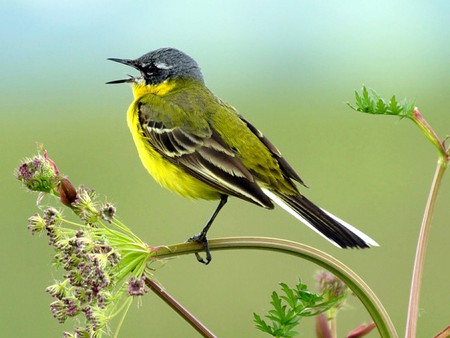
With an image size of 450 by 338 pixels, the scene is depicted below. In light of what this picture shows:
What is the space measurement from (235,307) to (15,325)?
8.28 feet


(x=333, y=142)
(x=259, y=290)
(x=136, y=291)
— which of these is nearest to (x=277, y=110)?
(x=333, y=142)

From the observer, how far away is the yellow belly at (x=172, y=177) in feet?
11.9

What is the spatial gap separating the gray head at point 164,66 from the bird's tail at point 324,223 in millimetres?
1111

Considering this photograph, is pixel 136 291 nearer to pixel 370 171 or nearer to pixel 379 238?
pixel 379 238

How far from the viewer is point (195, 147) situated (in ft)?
12.1

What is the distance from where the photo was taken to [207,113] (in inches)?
155

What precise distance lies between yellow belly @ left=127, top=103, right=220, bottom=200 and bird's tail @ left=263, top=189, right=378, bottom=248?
31cm

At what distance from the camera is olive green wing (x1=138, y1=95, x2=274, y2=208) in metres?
3.36

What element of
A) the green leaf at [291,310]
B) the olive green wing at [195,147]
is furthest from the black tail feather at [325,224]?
the green leaf at [291,310]

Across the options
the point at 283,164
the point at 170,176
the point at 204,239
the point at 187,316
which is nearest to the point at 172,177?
the point at 170,176

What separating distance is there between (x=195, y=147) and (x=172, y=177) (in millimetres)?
152

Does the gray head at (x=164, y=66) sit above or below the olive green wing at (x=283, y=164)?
above

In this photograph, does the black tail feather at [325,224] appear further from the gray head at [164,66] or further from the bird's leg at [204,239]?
the gray head at [164,66]

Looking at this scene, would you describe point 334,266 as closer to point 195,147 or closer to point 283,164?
point 283,164
